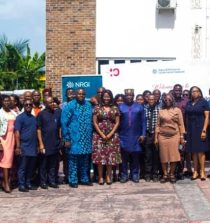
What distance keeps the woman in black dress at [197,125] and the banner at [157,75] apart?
119 inches

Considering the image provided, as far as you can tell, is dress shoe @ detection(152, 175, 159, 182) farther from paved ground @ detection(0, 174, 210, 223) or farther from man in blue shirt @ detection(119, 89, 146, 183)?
man in blue shirt @ detection(119, 89, 146, 183)

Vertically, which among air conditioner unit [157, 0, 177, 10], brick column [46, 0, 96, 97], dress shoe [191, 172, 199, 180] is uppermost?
air conditioner unit [157, 0, 177, 10]

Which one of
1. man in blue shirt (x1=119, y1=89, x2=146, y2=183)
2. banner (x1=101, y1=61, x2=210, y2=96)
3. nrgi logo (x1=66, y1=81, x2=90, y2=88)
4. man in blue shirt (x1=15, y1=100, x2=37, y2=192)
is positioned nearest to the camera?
man in blue shirt (x1=15, y1=100, x2=37, y2=192)

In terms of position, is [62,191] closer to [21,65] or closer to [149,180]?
[149,180]

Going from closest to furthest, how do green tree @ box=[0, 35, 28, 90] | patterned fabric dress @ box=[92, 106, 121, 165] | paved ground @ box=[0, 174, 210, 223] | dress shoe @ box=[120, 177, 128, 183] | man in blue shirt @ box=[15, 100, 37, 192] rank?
paved ground @ box=[0, 174, 210, 223]
man in blue shirt @ box=[15, 100, 37, 192]
patterned fabric dress @ box=[92, 106, 121, 165]
dress shoe @ box=[120, 177, 128, 183]
green tree @ box=[0, 35, 28, 90]

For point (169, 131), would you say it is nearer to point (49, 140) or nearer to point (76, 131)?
point (76, 131)

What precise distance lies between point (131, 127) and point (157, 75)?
353 centimetres

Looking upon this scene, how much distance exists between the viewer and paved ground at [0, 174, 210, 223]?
874 cm

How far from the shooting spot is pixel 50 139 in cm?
1103

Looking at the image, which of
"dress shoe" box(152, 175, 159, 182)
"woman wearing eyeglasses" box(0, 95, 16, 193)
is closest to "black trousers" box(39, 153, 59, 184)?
"woman wearing eyeglasses" box(0, 95, 16, 193)

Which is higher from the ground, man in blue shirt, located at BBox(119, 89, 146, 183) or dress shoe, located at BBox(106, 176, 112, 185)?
man in blue shirt, located at BBox(119, 89, 146, 183)

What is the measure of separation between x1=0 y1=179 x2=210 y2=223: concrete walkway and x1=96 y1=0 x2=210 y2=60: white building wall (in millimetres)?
7892

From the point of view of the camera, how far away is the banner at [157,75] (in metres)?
14.4

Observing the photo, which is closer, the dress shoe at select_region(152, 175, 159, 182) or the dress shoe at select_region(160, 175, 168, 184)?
the dress shoe at select_region(160, 175, 168, 184)
